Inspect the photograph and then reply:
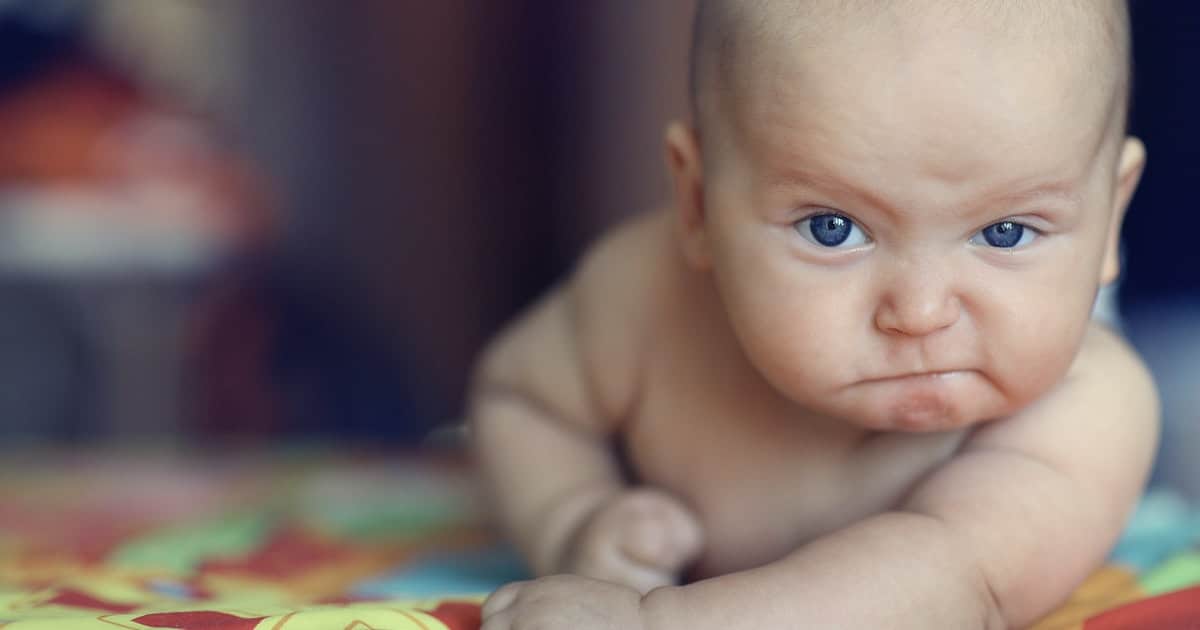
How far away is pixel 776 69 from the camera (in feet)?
2.71

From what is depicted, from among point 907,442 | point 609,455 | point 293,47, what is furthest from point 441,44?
point 907,442

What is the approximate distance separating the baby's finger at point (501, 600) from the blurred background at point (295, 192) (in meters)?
1.91

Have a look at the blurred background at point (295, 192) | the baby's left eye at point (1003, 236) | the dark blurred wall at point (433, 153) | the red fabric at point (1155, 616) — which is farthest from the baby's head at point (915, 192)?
the dark blurred wall at point (433, 153)

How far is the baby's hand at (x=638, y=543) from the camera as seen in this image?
0.95 meters

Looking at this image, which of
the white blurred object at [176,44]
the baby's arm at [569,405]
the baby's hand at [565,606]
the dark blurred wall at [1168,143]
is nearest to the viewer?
the baby's hand at [565,606]

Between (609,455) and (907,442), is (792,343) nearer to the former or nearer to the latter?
(907,442)

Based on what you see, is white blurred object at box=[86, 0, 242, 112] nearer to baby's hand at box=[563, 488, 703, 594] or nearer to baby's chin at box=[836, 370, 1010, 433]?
baby's hand at box=[563, 488, 703, 594]

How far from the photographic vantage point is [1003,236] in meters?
0.82

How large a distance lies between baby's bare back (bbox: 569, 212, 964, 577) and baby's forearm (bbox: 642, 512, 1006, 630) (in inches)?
4.4

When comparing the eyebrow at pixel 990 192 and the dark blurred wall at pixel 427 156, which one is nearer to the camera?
the eyebrow at pixel 990 192

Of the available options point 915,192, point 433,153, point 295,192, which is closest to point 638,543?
point 915,192

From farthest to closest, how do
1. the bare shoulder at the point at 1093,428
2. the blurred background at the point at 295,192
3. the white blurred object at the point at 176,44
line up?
1. the white blurred object at the point at 176,44
2. the blurred background at the point at 295,192
3. the bare shoulder at the point at 1093,428

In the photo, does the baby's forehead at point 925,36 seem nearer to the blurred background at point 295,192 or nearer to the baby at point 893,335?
the baby at point 893,335

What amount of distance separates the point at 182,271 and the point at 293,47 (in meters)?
0.68
